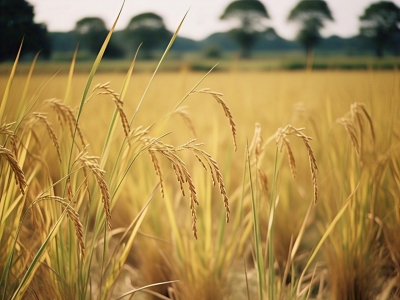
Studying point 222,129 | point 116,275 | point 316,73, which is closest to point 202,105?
point 222,129

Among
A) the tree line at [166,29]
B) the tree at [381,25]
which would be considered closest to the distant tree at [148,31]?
the tree line at [166,29]

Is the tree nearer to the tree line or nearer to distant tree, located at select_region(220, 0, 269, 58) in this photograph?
the tree line

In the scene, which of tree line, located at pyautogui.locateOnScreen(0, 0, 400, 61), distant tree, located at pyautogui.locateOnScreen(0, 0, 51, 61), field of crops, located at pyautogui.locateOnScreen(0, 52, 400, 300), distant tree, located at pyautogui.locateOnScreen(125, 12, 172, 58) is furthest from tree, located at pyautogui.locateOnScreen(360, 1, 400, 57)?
distant tree, located at pyautogui.locateOnScreen(0, 0, 51, 61)

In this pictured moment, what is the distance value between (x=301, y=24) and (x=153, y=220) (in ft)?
4.28

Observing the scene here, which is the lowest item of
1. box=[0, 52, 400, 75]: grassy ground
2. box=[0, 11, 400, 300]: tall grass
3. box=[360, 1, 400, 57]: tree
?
box=[0, 11, 400, 300]: tall grass

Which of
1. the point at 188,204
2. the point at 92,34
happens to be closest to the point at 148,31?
the point at 92,34

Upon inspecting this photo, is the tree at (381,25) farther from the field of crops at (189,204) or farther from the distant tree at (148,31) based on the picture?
the distant tree at (148,31)

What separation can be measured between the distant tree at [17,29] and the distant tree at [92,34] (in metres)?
0.14

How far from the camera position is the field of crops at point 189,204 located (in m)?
0.63

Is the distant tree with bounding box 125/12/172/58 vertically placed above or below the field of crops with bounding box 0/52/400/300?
above

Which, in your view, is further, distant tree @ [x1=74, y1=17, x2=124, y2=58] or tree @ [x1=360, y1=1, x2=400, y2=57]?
tree @ [x1=360, y1=1, x2=400, y2=57]

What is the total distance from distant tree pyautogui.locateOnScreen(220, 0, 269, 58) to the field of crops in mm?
368

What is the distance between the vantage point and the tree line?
3.87 feet

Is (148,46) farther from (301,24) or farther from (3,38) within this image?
(301,24)
